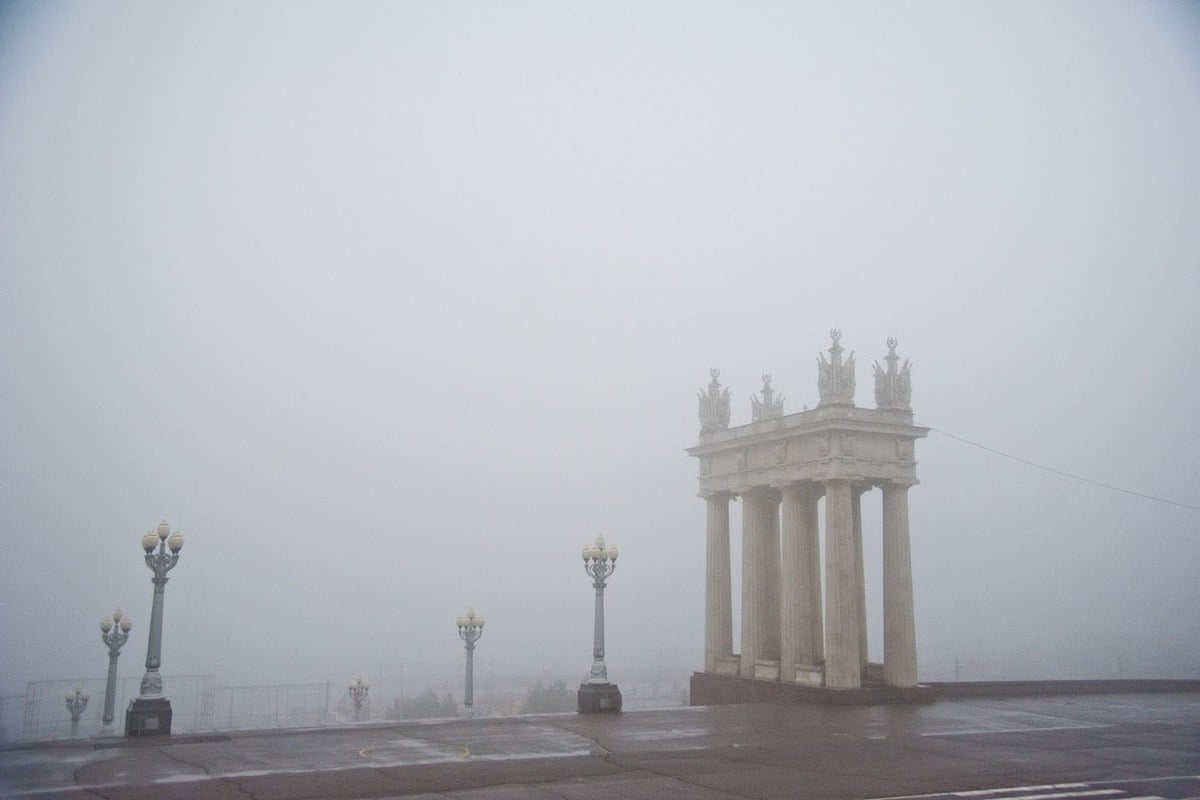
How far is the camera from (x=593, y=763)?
18938 mm

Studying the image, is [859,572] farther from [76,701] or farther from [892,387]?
[76,701]

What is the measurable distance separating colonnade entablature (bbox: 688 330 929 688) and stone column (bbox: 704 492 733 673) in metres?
0.04

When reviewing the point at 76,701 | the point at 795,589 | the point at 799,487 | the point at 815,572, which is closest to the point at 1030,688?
the point at 815,572

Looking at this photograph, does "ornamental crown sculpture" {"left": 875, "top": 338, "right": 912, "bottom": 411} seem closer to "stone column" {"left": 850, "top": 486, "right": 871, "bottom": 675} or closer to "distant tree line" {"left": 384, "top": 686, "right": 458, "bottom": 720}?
"stone column" {"left": 850, "top": 486, "right": 871, "bottom": 675}

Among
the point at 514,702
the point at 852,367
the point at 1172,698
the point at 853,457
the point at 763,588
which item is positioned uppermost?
the point at 852,367

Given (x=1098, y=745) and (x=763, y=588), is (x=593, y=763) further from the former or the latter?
(x=763, y=588)

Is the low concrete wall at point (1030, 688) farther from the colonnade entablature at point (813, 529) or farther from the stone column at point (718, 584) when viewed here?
the stone column at point (718, 584)

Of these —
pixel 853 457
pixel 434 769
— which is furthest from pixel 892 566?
pixel 434 769

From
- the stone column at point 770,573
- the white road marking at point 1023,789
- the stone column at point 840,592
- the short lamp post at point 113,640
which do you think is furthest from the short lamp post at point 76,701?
the white road marking at point 1023,789

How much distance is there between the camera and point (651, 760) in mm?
19531

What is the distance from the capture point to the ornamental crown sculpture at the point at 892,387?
37094mm

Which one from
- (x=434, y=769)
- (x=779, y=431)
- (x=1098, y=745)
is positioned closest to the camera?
(x=434, y=769)

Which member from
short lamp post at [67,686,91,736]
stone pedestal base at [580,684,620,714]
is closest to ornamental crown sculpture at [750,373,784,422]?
stone pedestal base at [580,684,620,714]

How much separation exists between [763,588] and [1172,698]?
50.2 ft
